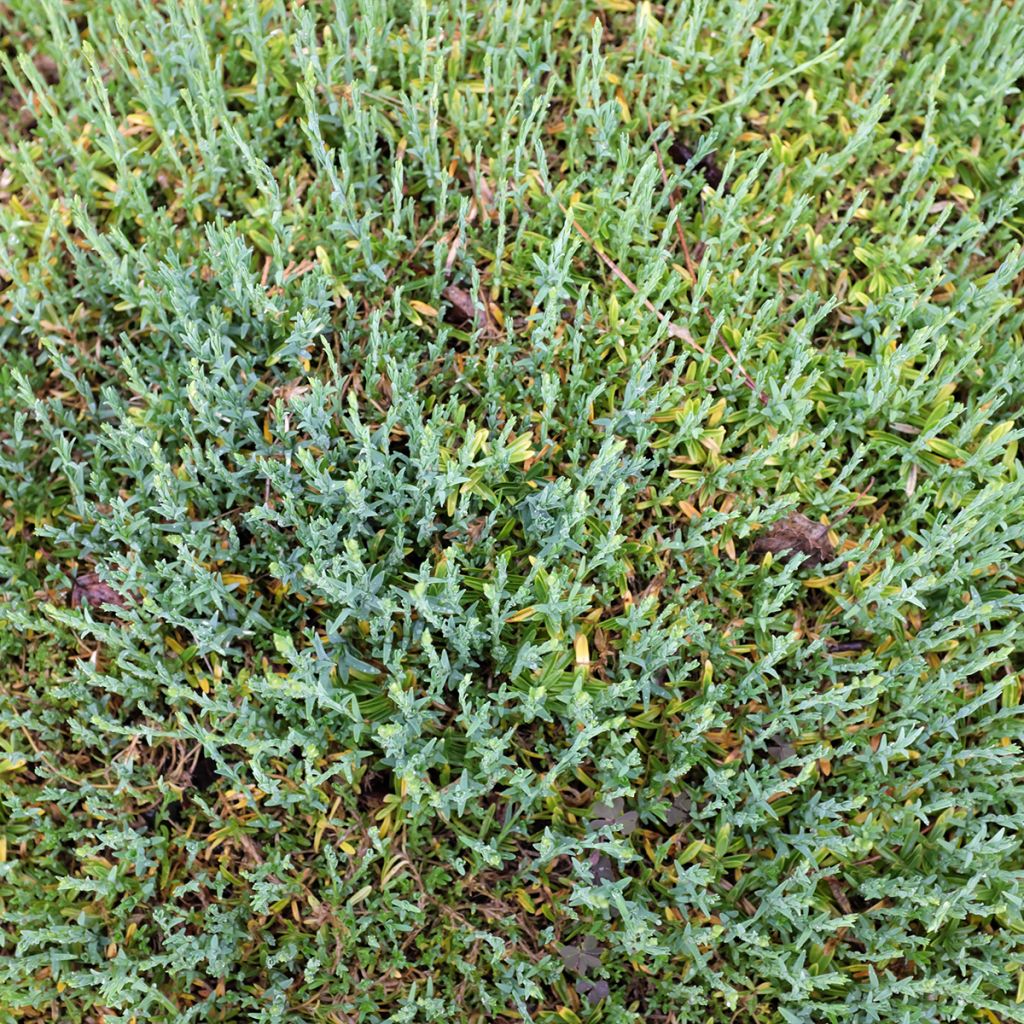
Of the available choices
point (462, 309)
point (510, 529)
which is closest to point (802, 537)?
point (510, 529)

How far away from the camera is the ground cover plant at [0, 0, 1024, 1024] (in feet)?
7.98

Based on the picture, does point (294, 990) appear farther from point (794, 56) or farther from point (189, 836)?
point (794, 56)

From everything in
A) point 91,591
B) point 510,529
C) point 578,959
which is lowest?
point 578,959

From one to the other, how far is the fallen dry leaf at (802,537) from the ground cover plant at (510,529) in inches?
0.4

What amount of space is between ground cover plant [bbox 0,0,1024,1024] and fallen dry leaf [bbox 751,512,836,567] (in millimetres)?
11

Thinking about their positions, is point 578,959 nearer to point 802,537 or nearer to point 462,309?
point 802,537

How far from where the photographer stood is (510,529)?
2707 mm

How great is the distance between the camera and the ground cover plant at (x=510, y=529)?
243 cm

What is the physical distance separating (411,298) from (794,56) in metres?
1.70

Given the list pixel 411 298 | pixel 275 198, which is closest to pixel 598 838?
pixel 411 298

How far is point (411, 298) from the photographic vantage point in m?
2.95

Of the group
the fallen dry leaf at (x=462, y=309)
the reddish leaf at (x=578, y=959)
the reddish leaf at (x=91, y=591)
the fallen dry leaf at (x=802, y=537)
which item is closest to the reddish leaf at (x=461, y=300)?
the fallen dry leaf at (x=462, y=309)

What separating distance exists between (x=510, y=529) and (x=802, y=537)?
3.11ft

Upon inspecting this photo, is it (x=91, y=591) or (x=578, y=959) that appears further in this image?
(x=91, y=591)
